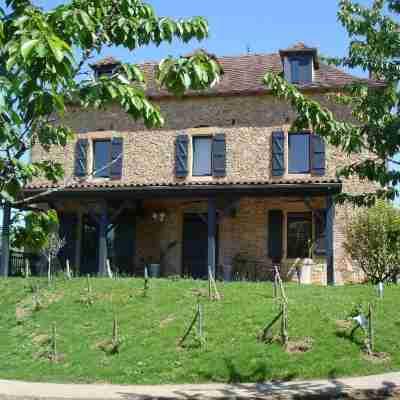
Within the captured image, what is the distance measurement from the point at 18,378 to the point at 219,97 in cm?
1328

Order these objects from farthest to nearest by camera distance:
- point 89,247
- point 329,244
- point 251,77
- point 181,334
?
point 89,247, point 251,77, point 329,244, point 181,334

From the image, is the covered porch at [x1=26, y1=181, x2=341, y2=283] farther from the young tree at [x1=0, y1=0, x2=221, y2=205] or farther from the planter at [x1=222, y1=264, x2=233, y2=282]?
the young tree at [x1=0, y1=0, x2=221, y2=205]

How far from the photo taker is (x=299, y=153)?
2038 cm

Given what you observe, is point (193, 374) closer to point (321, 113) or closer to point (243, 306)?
point (243, 306)

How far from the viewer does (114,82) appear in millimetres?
4086

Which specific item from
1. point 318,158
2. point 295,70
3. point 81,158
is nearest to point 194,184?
point 318,158

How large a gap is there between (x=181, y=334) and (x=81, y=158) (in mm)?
11508

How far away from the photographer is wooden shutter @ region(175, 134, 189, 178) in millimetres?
20875

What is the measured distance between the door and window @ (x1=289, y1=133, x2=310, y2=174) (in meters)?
3.76

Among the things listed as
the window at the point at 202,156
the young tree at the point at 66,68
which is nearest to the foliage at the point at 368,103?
the young tree at the point at 66,68

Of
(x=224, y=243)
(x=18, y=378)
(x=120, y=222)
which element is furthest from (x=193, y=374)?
(x=120, y=222)

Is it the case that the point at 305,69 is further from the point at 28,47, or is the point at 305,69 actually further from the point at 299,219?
the point at 28,47

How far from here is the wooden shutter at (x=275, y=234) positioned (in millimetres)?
20125

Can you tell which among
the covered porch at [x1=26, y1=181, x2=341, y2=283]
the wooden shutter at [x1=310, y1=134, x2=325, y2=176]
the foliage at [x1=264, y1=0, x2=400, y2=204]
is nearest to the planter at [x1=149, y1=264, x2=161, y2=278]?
the covered porch at [x1=26, y1=181, x2=341, y2=283]
